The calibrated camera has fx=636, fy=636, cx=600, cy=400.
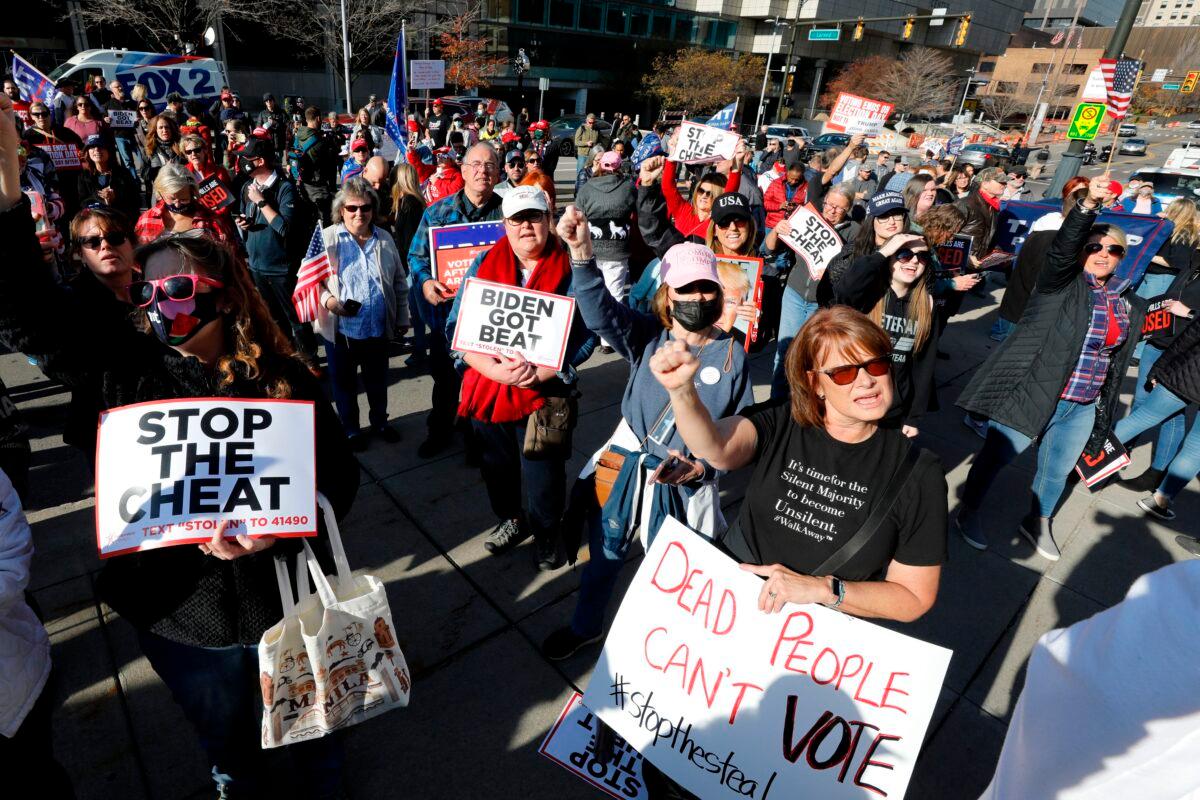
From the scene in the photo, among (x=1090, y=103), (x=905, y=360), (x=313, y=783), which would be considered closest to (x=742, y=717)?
(x=313, y=783)

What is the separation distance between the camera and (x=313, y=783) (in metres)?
2.21

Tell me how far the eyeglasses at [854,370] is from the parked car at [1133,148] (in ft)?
180

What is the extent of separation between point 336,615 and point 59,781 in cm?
101

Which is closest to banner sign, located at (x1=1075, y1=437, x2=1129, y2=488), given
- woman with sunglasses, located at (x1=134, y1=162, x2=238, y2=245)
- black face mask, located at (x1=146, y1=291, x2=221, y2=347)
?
black face mask, located at (x1=146, y1=291, x2=221, y2=347)

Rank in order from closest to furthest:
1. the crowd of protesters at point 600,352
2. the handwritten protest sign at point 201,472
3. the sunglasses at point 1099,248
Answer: the handwritten protest sign at point 201,472
the crowd of protesters at point 600,352
the sunglasses at point 1099,248

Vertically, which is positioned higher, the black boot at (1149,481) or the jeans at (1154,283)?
the jeans at (1154,283)

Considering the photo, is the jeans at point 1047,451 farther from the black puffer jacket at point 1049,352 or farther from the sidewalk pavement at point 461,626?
the sidewalk pavement at point 461,626

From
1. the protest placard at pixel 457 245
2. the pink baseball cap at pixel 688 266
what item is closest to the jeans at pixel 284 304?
the protest placard at pixel 457 245

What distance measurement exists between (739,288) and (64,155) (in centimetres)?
837

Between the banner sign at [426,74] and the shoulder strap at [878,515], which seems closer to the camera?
the shoulder strap at [878,515]

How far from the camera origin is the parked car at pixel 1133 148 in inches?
1652

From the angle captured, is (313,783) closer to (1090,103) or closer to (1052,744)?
(1052,744)

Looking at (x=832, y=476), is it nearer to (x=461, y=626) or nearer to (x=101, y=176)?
(x=461, y=626)

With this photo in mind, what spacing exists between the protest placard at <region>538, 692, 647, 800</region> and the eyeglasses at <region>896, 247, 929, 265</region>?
9.32ft
